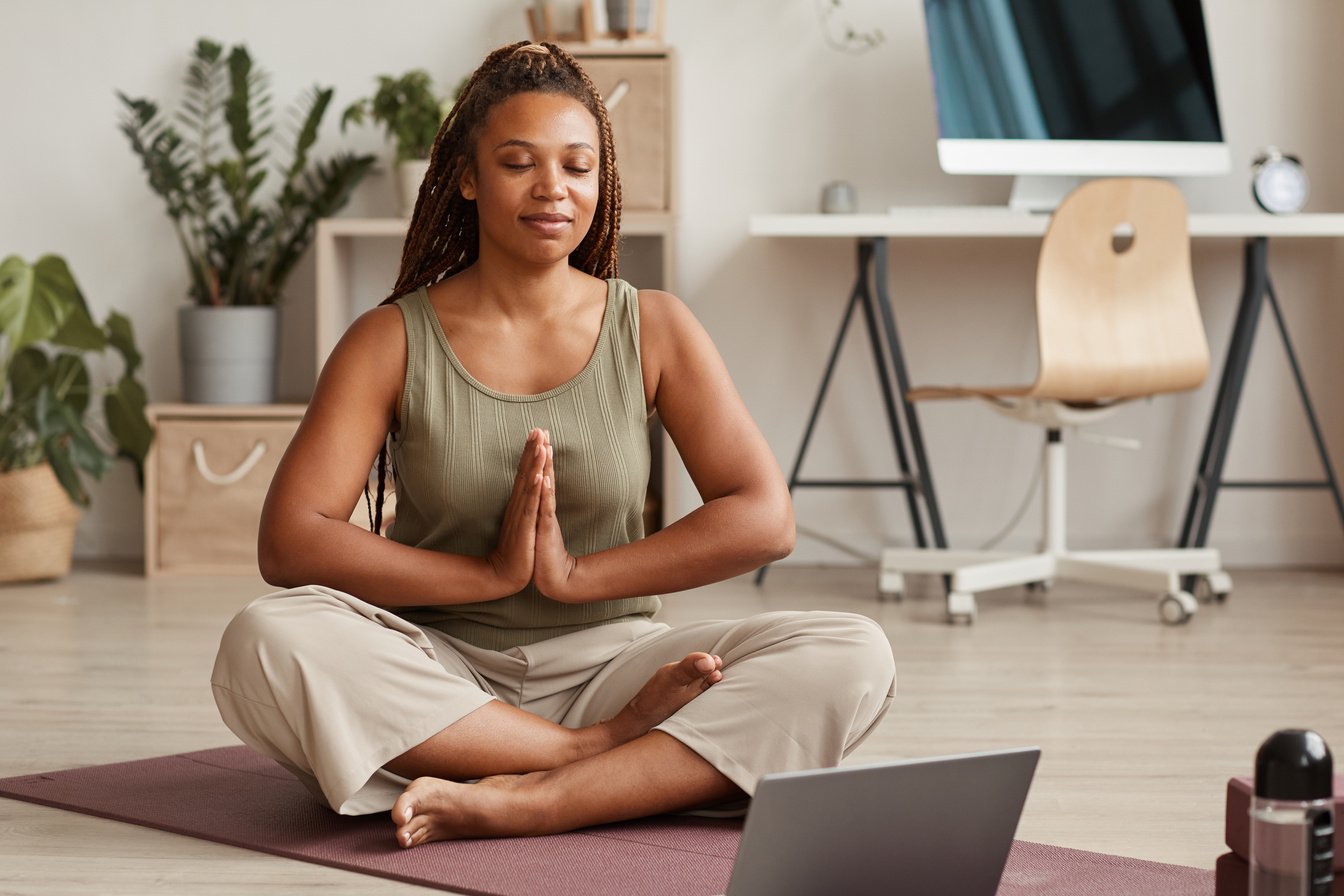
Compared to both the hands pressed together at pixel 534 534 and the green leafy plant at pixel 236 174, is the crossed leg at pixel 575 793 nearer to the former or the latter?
the hands pressed together at pixel 534 534

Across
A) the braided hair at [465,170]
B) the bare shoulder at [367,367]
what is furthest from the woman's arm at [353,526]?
the braided hair at [465,170]

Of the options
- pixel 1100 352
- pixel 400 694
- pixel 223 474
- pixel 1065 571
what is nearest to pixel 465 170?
pixel 400 694

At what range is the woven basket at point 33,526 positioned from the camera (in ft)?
11.7

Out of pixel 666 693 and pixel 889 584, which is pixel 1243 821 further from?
Answer: pixel 889 584

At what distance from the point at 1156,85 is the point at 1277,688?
5.83 feet

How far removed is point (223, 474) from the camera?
12.2 ft

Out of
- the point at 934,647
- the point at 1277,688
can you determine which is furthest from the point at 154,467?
the point at 1277,688

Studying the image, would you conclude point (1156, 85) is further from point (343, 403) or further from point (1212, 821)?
point (343, 403)

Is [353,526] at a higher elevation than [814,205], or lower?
lower

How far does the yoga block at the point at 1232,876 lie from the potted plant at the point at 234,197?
301 cm

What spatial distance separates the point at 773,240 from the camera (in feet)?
13.1

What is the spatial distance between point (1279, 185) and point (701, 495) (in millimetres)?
2561

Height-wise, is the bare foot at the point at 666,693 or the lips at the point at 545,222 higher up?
the lips at the point at 545,222

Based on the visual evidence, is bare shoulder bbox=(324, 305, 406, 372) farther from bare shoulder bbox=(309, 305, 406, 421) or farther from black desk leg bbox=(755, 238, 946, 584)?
black desk leg bbox=(755, 238, 946, 584)
